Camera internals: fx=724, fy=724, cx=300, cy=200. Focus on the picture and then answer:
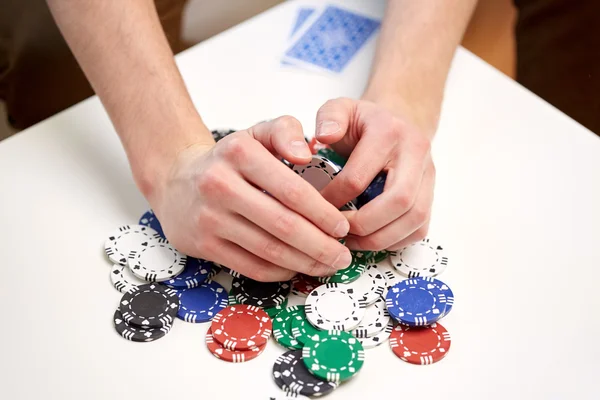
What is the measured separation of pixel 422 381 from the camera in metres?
1.17

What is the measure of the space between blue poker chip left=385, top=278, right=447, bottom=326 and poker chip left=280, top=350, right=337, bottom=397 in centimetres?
18

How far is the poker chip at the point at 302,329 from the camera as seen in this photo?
3.97 feet

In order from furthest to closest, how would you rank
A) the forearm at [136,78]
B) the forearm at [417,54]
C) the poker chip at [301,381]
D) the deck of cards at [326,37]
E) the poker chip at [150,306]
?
the deck of cards at [326,37]
the forearm at [417,54]
the forearm at [136,78]
the poker chip at [150,306]
the poker chip at [301,381]

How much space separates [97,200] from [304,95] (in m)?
0.57

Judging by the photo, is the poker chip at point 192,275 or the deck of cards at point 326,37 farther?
the deck of cards at point 326,37

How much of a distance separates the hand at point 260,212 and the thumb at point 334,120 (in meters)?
0.07

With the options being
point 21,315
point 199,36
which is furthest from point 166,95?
point 199,36

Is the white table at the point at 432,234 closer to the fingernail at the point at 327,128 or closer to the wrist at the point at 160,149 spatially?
the wrist at the point at 160,149

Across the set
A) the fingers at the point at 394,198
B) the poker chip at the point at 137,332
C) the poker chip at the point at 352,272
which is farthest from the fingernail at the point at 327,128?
the poker chip at the point at 137,332

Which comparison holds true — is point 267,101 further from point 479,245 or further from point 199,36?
point 199,36

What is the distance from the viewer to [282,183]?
3.96ft

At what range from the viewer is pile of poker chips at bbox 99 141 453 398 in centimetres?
118

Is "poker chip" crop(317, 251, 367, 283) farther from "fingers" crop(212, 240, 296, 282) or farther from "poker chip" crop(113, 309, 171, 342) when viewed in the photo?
"poker chip" crop(113, 309, 171, 342)

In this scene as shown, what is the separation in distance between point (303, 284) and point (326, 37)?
0.82 meters
